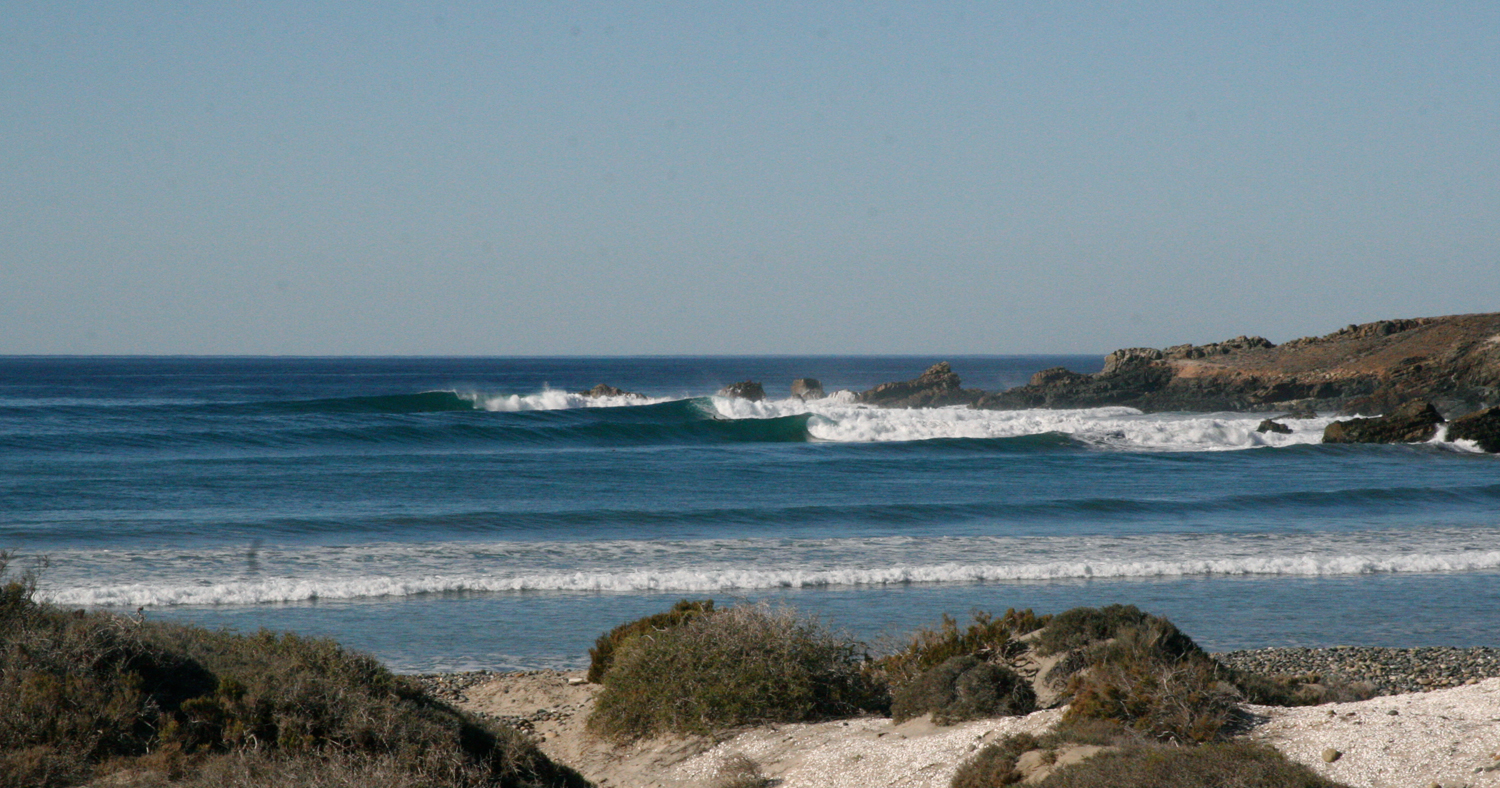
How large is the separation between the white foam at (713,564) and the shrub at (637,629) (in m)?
5.11

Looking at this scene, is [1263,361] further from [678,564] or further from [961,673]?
[961,673]

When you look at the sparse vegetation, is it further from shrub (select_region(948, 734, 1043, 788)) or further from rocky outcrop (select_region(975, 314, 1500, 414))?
rocky outcrop (select_region(975, 314, 1500, 414))

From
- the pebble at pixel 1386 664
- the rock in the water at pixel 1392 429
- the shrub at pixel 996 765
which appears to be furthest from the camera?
the rock in the water at pixel 1392 429

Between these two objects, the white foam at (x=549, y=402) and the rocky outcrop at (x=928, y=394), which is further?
the rocky outcrop at (x=928, y=394)

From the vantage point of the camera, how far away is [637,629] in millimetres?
10266

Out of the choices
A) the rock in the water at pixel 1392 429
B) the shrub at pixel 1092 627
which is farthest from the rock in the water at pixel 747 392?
the shrub at pixel 1092 627

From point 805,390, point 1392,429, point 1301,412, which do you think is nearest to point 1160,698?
point 1392,429

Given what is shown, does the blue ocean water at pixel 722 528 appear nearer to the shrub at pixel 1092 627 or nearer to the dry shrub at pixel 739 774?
the shrub at pixel 1092 627

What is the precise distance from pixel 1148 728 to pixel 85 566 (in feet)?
52.8

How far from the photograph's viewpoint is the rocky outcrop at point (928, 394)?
194ft

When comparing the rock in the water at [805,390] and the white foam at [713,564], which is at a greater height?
the rock in the water at [805,390]

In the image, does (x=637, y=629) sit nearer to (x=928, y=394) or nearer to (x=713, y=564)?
(x=713, y=564)

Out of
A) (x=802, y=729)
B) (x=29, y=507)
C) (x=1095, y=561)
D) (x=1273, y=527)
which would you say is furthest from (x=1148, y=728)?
(x=29, y=507)

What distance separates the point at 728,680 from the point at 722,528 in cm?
1283
